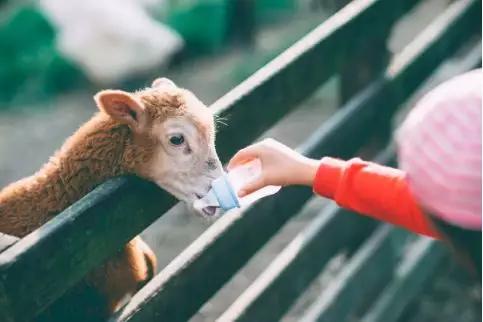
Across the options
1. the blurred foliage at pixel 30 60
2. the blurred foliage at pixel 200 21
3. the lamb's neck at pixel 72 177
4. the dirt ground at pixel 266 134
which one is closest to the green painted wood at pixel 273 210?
the lamb's neck at pixel 72 177

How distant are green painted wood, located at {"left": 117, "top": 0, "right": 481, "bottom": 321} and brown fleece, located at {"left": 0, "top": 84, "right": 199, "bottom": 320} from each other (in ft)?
0.42

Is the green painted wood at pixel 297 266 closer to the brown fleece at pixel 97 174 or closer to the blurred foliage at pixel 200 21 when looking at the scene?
the brown fleece at pixel 97 174

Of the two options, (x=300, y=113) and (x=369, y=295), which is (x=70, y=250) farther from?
(x=300, y=113)

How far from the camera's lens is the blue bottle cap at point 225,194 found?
6.68 ft

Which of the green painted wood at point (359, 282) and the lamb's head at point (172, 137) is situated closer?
the lamb's head at point (172, 137)

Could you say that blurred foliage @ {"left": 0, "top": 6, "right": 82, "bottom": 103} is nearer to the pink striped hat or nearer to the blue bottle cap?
the blue bottle cap

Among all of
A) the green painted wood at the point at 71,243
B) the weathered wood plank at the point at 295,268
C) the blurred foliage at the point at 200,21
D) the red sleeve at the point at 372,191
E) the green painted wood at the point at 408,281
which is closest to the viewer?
the green painted wood at the point at 71,243

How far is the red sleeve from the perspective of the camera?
185 centimetres

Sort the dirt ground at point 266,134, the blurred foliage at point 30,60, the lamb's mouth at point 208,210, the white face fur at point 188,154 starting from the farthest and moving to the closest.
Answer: the blurred foliage at point 30,60
the dirt ground at point 266,134
the white face fur at point 188,154
the lamb's mouth at point 208,210

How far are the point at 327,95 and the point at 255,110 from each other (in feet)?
11.2

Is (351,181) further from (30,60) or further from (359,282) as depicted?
(30,60)

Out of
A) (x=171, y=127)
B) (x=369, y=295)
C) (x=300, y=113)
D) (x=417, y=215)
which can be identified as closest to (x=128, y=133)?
(x=171, y=127)

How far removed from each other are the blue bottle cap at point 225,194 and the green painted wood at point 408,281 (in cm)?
153

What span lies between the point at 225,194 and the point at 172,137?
0.31m
